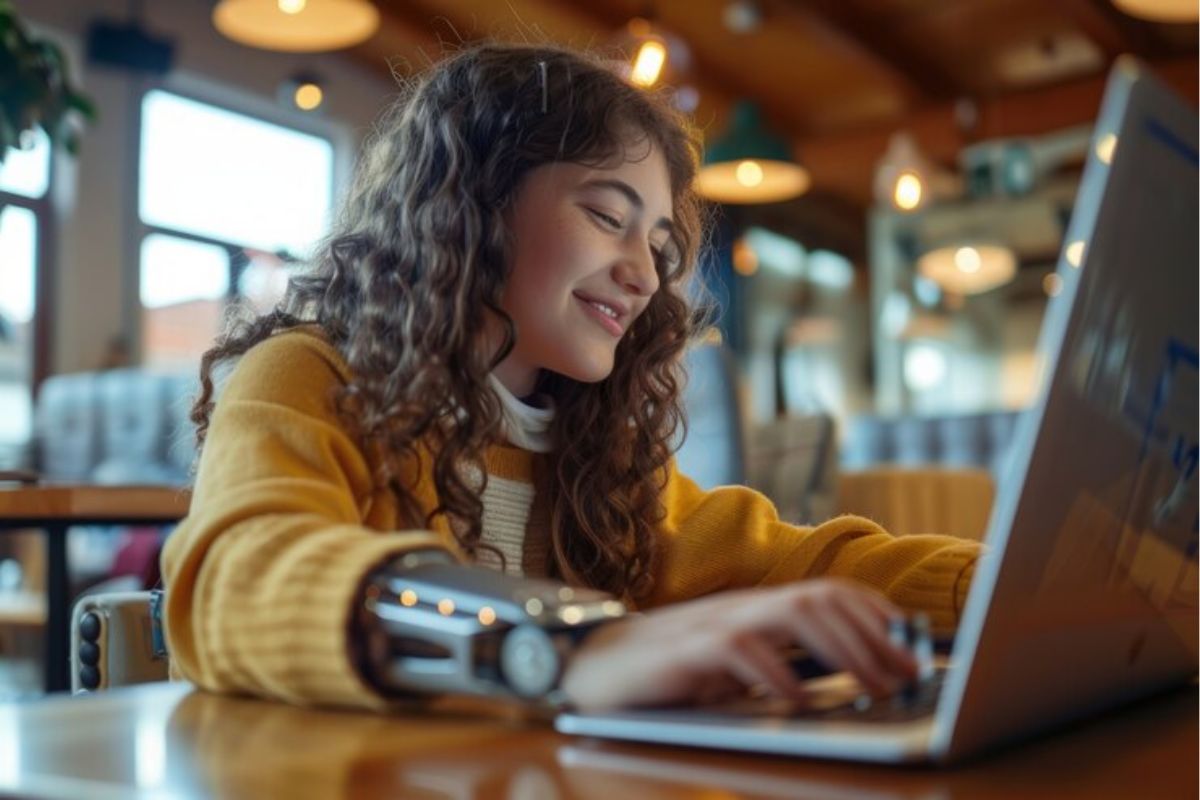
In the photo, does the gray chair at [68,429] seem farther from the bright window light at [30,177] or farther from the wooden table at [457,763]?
the wooden table at [457,763]

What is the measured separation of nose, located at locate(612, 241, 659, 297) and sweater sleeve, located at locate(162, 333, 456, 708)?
322mm

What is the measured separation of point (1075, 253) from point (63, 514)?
143 cm

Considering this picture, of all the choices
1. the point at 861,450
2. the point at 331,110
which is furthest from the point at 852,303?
the point at 861,450

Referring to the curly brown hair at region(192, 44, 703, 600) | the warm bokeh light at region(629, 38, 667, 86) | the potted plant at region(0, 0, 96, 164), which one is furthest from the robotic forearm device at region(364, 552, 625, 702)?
the warm bokeh light at region(629, 38, 667, 86)

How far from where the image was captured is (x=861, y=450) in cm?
504

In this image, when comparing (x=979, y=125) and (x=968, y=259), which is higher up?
(x=979, y=125)

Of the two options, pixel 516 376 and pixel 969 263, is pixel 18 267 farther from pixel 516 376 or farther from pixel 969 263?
pixel 516 376

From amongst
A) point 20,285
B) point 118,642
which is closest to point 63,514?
point 118,642

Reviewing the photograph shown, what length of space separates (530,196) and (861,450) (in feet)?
13.4

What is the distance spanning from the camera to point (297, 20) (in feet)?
12.6

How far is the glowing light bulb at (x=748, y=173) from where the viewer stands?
509 centimetres

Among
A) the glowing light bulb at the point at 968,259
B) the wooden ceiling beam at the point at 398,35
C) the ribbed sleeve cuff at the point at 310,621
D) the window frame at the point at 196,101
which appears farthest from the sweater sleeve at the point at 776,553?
the wooden ceiling beam at the point at 398,35

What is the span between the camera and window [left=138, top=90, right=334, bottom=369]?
21.5 ft

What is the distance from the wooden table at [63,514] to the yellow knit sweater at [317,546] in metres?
0.60
